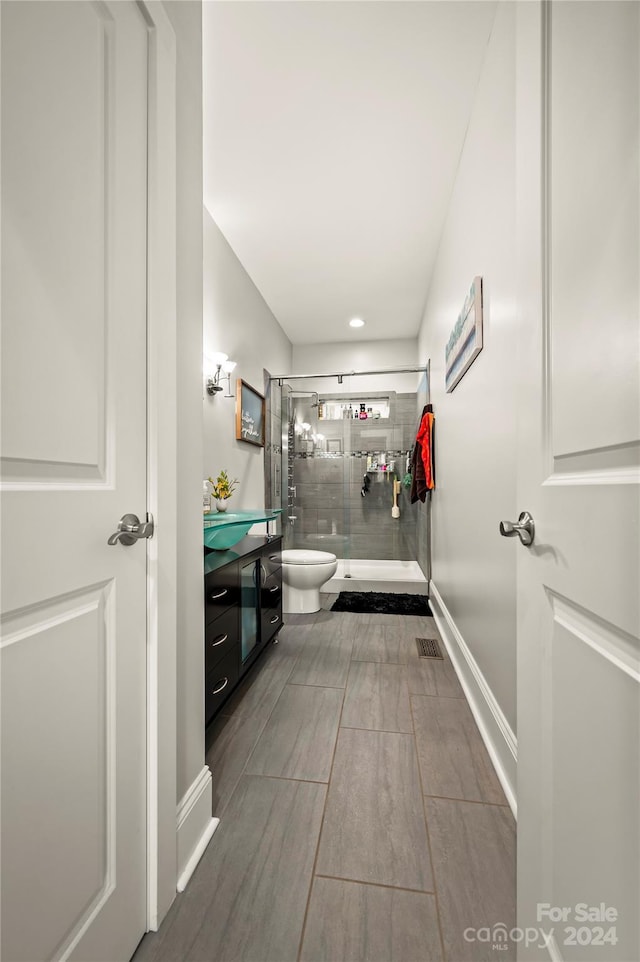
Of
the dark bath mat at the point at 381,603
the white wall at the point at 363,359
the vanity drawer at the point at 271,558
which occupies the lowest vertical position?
the dark bath mat at the point at 381,603

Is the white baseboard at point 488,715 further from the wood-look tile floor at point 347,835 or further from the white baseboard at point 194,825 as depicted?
the white baseboard at point 194,825

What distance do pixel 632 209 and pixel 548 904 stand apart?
110cm

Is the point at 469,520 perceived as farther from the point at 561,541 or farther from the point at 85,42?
the point at 85,42

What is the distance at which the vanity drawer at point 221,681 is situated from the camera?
1.66 meters

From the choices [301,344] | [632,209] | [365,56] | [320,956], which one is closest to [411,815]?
[320,956]

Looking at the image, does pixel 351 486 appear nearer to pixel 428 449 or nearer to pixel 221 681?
pixel 428 449

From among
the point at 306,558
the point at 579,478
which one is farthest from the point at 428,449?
the point at 579,478

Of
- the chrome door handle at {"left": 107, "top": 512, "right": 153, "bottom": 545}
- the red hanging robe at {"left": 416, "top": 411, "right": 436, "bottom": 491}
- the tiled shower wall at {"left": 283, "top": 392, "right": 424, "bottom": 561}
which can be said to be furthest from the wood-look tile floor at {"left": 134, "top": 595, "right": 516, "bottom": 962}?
the tiled shower wall at {"left": 283, "top": 392, "right": 424, "bottom": 561}

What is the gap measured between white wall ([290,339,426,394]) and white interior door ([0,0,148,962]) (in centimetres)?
382

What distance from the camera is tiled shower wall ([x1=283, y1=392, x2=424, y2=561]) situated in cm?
436

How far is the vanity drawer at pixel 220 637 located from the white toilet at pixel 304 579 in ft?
4.10

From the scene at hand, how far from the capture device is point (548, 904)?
2.48 ft

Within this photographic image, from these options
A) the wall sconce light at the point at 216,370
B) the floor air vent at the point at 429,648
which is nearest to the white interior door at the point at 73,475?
the wall sconce light at the point at 216,370

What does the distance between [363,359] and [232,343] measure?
7.25 ft
